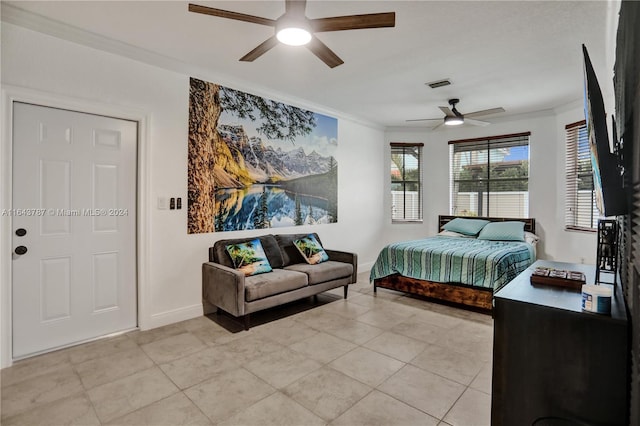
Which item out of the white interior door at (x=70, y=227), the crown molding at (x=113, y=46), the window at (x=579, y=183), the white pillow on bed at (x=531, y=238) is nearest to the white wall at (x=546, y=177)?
the window at (x=579, y=183)

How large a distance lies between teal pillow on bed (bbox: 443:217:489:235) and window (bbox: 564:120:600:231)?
47.7 inches

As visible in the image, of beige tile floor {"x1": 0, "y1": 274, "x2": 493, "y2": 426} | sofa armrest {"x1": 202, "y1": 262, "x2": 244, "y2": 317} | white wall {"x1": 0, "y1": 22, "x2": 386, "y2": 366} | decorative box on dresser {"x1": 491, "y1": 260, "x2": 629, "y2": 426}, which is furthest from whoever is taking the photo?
sofa armrest {"x1": 202, "y1": 262, "x2": 244, "y2": 317}

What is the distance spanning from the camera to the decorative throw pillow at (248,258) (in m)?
3.62

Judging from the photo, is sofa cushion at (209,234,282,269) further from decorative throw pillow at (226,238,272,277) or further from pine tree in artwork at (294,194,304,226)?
pine tree in artwork at (294,194,304,226)

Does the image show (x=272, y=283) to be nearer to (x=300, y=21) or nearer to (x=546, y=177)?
(x=300, y=21)

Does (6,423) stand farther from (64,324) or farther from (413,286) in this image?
(413,286)

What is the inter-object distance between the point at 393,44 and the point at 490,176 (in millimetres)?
3836

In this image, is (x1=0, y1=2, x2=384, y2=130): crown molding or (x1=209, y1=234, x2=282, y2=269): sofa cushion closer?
(x1=0, y1=2, x2=384, y2=130): crown molding

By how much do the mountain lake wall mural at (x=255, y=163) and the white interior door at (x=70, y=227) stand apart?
69cm

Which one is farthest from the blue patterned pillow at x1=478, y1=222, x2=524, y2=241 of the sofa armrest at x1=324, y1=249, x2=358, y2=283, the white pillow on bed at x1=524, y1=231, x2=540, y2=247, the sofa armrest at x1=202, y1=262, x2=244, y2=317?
the sofa armrest at x1=202, y1=262, x2=244, y2=317

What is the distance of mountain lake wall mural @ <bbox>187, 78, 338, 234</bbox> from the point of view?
3727 millimetres

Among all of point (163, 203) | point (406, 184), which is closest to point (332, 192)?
point (406, 184)

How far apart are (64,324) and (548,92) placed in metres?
6.17

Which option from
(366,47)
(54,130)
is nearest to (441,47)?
(366,47)
